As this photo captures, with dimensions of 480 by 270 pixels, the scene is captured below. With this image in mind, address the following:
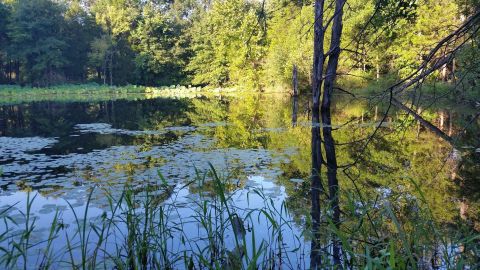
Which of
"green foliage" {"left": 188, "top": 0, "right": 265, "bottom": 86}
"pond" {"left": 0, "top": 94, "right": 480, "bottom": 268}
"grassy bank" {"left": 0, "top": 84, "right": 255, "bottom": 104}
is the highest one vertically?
"green foliage" {"left": 188, "top": 0, "right": 265, "bottom": 86}

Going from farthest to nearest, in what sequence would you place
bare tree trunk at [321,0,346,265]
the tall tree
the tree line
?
1. the tall tree
2. the tree line
3. bare tree trunk at [321,0,346,265]

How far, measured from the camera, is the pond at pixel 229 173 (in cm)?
387

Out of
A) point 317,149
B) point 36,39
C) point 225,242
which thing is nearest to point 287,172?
point 317,149

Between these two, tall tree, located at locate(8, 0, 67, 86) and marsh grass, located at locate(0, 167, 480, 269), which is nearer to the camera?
marsh grass, located at locate(0, 167, 480, 269)

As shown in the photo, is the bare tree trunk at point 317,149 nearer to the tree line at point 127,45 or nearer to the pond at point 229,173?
the pond at point 229,173

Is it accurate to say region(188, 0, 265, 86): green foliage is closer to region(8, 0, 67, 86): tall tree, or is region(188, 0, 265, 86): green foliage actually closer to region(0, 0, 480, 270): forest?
region(0, 0, 480, 270): forest

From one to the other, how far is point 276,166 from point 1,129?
1023 cm

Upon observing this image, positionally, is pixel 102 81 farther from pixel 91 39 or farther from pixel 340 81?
pixel 340 81

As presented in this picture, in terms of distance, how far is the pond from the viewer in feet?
12.7

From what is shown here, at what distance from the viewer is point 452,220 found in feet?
13.5

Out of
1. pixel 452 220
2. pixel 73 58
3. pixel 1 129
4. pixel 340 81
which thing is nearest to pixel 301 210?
pixel 452 220

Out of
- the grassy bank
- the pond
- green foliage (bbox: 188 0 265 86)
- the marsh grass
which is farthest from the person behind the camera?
green foliage (bbox: 188 0 265 86)

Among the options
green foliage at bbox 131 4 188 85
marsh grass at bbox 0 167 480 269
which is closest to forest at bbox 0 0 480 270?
marsh grass at bbox 0 167 480 269

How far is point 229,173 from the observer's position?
4262 millimetres
